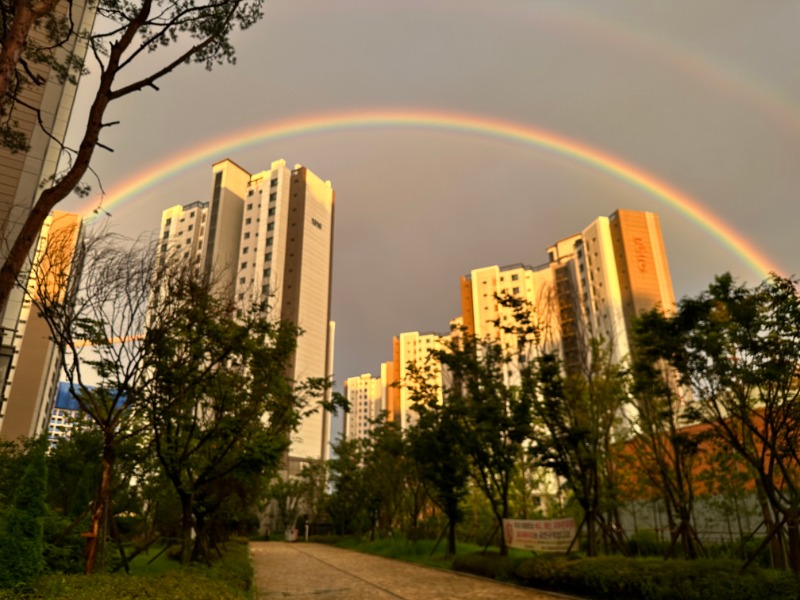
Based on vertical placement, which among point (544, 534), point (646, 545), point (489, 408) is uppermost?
point (489, 408)

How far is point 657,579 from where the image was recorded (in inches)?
441

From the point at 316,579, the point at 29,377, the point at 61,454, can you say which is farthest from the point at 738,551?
the point at 29,377

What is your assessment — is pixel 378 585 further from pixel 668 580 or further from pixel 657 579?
pixel 668 580

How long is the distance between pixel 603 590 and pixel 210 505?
1237cm

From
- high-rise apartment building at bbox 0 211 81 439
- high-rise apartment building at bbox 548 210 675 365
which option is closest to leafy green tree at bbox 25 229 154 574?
high-rise apartment building at bbox 0 211 81 439

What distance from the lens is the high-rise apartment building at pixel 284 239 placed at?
77625mm

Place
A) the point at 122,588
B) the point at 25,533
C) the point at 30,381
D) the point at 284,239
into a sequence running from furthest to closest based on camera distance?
the point at 284,239 → the point at 30,381 → the point at 122,588 → the point at 25,533

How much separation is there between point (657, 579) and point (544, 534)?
601 centimetres

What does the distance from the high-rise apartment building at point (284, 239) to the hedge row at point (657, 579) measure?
63.0 metres

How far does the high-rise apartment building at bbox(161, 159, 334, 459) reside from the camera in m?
77.6

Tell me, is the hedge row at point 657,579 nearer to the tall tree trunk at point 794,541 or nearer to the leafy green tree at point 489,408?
the tall tree trunk at point 794,541

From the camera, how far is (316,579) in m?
19.4

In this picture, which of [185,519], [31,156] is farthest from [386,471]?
[31,156]

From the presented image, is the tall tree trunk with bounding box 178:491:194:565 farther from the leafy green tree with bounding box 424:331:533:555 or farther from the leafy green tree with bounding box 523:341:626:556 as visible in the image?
the leafy green tree with bounding box 523:341:626:556
